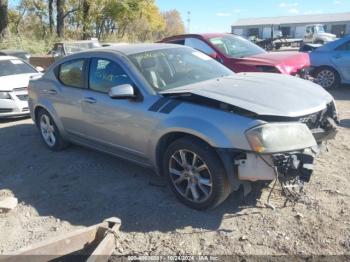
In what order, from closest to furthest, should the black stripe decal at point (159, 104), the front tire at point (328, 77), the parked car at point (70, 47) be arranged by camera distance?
the black stripe decal at point (159, 104)
the front tire at point (328, 77)
the parked car at point (70, 47)

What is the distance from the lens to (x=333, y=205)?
3865 millimetres

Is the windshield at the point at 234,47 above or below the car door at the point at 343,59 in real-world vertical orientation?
above

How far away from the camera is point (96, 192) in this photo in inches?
179

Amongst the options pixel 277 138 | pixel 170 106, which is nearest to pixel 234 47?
pixel 170 106

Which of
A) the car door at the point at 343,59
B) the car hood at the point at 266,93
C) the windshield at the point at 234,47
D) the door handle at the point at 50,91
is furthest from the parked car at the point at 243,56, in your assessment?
the door handle at the point at 50,91

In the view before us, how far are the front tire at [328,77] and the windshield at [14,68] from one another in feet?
24.3

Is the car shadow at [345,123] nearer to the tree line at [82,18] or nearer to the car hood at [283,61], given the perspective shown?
the car hood at [283,61]

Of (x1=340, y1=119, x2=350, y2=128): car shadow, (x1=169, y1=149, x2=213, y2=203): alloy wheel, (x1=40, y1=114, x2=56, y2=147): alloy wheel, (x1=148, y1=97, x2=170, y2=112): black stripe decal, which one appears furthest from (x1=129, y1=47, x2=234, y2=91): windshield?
(x1=340, y1=119, x2=350, y2=128): car shadow

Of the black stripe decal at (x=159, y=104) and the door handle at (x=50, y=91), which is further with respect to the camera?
the door handle at (x=50, y=91)

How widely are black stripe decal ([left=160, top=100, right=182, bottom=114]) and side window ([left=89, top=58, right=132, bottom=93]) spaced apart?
659mm

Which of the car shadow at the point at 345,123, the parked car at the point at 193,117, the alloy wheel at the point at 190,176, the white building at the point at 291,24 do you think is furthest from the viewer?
the white building at the point at 291,24

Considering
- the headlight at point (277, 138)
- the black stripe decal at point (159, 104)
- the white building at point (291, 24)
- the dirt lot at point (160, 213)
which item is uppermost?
the white building at point (291, 24)

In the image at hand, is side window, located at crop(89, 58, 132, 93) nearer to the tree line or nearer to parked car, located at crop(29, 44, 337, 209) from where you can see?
parked car, located at crop(29, 44, 337, 209)

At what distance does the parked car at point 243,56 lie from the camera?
7656mm
